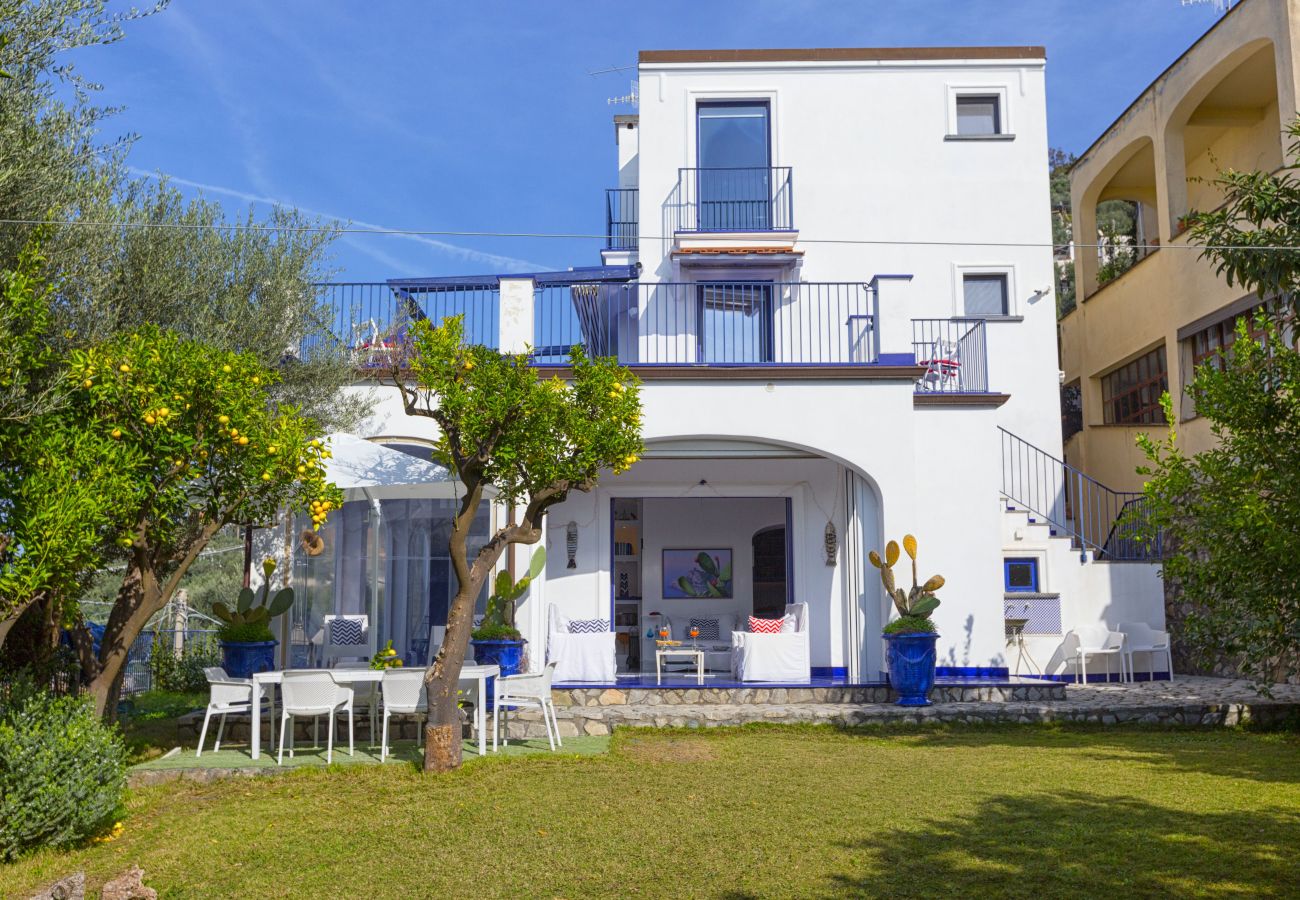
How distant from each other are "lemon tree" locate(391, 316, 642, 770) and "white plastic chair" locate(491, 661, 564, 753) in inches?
22.2

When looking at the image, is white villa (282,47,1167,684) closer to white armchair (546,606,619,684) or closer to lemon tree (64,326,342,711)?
white armchair (546,606,619,684)

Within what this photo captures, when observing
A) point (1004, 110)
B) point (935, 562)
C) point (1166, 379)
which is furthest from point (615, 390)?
point (1166, 379)

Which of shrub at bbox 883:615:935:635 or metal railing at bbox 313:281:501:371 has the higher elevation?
metal railing at bbox 313:281:501:371

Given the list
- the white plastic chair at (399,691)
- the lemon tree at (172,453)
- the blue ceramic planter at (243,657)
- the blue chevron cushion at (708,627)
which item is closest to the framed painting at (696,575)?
the blue chevron cushion at (708,627)

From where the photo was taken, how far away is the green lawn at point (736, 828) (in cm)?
536

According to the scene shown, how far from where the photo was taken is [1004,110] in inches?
646

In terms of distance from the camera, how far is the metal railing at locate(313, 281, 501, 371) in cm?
1197

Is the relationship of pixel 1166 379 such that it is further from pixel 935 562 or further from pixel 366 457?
pixel 366 457

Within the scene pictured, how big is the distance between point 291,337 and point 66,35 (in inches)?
174

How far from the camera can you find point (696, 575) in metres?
16.3

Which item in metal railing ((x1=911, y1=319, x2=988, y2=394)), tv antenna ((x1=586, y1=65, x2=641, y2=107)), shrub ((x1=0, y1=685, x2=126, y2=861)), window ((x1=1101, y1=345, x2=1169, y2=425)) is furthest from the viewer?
tv antenna ((x1=586, y1=65, x2=641, y2=107))

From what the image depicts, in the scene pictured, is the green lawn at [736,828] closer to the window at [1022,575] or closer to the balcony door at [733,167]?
the window at [1022,575]

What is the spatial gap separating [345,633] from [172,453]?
227 inches

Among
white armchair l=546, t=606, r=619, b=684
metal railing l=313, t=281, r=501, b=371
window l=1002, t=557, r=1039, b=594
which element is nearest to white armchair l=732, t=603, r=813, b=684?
white armchair l=546, t=606, r=619, b=684
